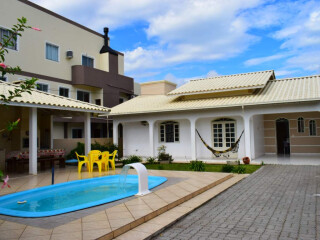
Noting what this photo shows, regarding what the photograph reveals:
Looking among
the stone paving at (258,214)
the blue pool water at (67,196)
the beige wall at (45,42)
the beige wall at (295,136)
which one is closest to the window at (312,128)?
the beige wall at (295,136)

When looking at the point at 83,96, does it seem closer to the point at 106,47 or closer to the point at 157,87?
the point at 106,47

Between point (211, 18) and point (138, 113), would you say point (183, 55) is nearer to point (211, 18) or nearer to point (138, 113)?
point (138, 113)

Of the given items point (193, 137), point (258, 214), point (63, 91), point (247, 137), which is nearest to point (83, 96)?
point (63, 91)

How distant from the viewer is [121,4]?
510 inches

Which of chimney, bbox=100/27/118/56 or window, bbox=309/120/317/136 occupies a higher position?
chimney, bbox=100/27/118/56

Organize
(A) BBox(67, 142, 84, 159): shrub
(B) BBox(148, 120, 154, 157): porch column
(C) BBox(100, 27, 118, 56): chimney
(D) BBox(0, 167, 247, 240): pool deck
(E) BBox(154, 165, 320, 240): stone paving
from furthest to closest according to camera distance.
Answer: (C) BBox(100, 27, 118, 56): chimney → (A) BBox(67, 142, 84, 159): shrub → (B) BBox(148, 120, 154, 157): porch column → (E) BBox(154, 165, 320, 240): stone paving → (D) BBox(0, 167, 247, 240): pool deck

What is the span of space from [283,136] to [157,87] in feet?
31.9

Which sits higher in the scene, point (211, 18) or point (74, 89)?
point (211, 18)

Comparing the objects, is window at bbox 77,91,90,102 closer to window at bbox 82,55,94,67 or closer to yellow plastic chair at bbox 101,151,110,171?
window at bbox 82,55,94,67

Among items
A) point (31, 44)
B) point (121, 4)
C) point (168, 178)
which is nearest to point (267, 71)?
point (121, 4)

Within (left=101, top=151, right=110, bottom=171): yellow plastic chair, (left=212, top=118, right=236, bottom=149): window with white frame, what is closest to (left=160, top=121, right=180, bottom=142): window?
(left=212, top=118, right=236, bottom=149): window with white frame

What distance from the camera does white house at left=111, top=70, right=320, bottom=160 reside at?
14195 millimetres

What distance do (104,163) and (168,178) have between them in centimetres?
347

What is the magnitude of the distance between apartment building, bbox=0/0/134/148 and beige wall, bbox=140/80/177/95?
2.91 m
